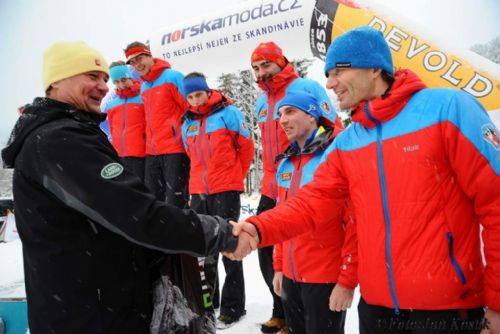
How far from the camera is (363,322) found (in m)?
1.87

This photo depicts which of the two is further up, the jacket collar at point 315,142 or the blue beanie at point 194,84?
the blue beanie at point 194,84

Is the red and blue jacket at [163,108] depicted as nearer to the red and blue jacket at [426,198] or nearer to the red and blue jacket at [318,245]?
the red and blue jacket at [318,245]

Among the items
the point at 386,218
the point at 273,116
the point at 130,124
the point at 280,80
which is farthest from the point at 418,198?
the point at 130,124

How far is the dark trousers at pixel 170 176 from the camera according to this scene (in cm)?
508

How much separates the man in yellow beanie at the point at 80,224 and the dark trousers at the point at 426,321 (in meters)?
0.87

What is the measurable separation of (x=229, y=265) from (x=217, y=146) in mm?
1359

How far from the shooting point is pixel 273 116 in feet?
13.2

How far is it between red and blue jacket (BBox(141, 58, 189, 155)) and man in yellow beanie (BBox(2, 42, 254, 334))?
337 cm

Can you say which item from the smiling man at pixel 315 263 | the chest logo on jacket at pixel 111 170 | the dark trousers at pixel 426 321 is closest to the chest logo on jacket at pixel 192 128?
the smiling man at pixel 315 263

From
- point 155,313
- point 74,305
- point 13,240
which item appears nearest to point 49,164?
point 74,305

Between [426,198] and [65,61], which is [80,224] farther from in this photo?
[426,198]

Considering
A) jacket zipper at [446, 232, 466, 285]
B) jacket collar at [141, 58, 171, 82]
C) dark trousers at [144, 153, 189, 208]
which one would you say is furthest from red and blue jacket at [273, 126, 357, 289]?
jacket collar at [141, 58, 171, 82]

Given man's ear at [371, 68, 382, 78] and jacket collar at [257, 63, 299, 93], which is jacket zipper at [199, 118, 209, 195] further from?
man's ear at [371, 68, 382, 78]

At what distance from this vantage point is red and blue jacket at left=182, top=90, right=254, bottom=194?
4.42 m
